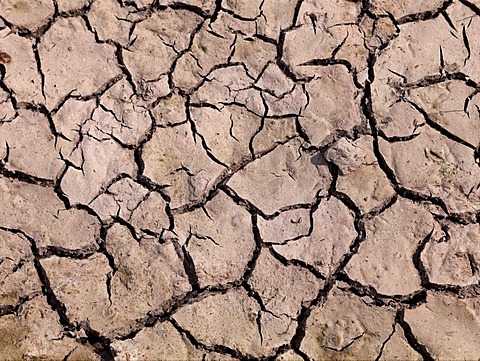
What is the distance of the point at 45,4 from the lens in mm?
3135

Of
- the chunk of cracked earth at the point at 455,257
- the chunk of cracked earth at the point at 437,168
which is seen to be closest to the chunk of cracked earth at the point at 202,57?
the chunk of cracked earth at the point at 437,168

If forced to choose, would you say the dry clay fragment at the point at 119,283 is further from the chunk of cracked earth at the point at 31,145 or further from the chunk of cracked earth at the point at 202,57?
the chunk of cracked earth at the point at 202,57

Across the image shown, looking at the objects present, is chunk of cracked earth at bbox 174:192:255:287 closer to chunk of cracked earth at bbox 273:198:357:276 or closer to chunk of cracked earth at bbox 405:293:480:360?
chunk of cracked earth at bbox 273:198:357:276

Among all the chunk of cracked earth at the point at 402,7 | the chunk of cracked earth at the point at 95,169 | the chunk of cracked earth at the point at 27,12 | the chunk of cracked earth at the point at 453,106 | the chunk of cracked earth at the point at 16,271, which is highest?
the chunk of cracked earth at the point at 27,12

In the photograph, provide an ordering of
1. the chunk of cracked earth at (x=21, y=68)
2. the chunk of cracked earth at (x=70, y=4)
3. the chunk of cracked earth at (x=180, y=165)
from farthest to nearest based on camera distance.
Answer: the chunk of cracked earth at (x=70, y=4)
the chunk of cracked earth at (x=21, y=68)
the chunk of cracked earth at (x=180, y=165)

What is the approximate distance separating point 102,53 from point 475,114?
6.00 feet

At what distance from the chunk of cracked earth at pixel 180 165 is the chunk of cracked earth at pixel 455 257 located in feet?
3.39

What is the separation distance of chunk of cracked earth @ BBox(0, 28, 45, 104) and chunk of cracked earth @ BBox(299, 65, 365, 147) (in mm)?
1289

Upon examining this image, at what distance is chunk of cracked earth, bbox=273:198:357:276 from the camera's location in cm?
282

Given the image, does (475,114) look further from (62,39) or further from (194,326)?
(62,39)

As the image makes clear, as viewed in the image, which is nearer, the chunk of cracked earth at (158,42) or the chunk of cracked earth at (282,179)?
the chunk of cracked earth at (282,179)

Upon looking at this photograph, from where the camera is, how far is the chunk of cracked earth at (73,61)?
9.95 feet

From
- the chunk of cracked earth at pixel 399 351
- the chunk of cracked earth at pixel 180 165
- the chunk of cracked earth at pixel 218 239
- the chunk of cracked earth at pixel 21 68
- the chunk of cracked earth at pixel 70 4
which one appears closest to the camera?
the chunk of cracked earth at pixel 399 351

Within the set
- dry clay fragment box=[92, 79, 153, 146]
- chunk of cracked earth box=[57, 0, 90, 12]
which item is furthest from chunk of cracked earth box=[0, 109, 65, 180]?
chunk of cracked earth box=[57, 0, 90, 12]
